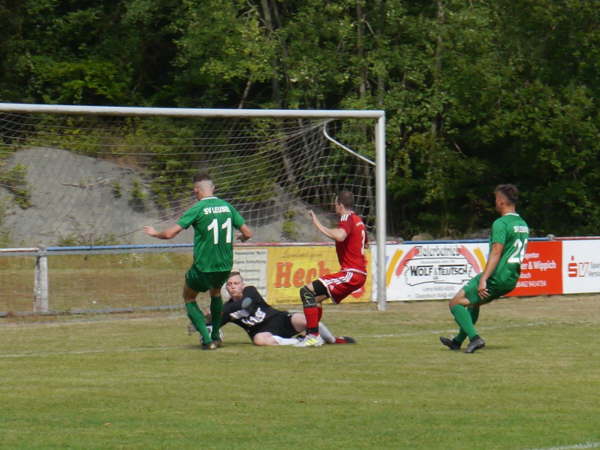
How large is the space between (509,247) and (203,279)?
3284 mm

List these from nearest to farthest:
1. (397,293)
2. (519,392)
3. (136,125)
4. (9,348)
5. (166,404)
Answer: (166,404)
(519,392)
(9,348)
(136,125)
(397,293)

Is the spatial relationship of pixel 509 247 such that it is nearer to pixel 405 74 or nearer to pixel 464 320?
pixel 464 320

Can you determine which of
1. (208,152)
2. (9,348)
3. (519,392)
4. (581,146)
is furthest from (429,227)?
(519,392)

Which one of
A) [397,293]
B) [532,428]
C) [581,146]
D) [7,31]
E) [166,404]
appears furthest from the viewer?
[7,31]

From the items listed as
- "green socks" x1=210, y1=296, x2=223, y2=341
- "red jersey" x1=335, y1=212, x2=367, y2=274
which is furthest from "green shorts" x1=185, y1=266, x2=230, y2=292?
"red jersey" x1=335, y1=212, x2=367, y2=274

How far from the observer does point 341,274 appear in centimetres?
1288

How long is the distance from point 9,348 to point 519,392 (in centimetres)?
652

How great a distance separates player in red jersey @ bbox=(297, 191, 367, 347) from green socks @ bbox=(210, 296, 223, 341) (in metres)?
0.92

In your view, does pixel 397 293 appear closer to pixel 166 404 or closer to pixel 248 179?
pixel 248 179

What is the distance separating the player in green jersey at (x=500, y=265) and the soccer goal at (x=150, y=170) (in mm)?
5248

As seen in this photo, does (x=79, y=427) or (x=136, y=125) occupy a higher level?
(x=136, y=125)

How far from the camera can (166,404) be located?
8516 millimetres

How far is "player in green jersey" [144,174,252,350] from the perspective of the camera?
39.7 feet

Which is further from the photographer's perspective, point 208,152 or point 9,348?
point 208,152
